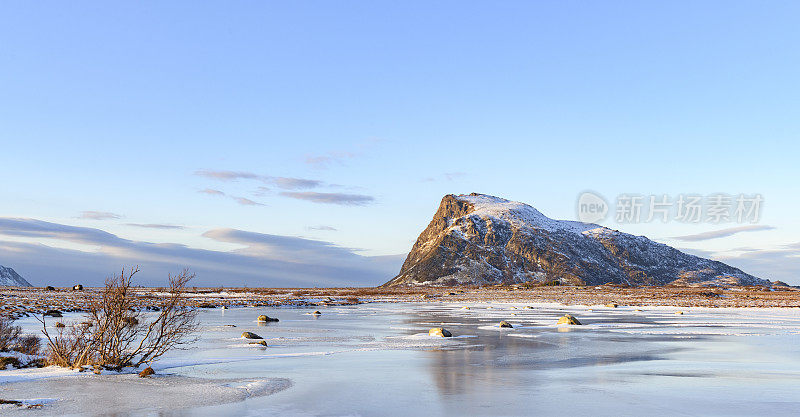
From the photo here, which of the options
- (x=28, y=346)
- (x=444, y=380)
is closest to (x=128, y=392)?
(x=444, y=380)

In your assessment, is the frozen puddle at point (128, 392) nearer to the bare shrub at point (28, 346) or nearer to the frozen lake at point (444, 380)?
the frozen lake at point (444, 380)

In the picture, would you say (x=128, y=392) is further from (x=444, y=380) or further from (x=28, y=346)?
(x=28, y=346)

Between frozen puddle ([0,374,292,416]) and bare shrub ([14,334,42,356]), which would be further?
bare shrub ([14,334,42,356])

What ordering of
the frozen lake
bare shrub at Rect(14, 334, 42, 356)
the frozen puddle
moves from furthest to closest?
1. bare shrub at Rect(14, 334, 42, 356)
2. the frozen lake
3. the frozen puddle

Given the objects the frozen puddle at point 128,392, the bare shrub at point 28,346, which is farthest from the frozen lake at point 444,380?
the bare shrub at point 28,346

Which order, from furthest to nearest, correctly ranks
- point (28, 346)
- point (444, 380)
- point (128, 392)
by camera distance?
point (28, 346) < point (444, 380) < point (128, 392)

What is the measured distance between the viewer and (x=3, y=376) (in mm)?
17000

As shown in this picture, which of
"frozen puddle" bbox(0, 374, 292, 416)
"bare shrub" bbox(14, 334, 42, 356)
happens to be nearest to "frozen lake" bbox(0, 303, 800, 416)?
"frozen puddle" bbox(0, 374, 292, 416)

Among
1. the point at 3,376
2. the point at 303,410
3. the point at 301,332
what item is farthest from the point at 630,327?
the point at 3,376

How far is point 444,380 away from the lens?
17.1 metres

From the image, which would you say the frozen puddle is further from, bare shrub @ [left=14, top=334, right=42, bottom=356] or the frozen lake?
bare shrub @ [left=14, top=334, right=42, bottom=356]

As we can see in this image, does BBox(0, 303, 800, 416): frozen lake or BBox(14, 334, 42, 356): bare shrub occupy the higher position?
BBox(0, 303, 800, 416): frozen lake

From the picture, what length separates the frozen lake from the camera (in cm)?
1312

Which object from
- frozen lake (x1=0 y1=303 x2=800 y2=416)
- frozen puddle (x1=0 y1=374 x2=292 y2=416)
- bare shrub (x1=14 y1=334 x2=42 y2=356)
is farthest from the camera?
bare shrub (x1=14 y1=334 x2=42 y2=356)
